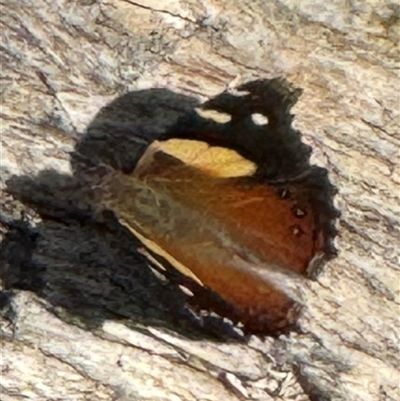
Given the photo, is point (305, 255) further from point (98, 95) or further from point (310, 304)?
point (98, 95)

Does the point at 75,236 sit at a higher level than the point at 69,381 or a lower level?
higher

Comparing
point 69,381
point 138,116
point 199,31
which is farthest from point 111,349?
point 199,31

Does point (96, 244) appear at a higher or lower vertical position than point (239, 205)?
lower

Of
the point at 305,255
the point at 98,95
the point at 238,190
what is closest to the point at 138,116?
the point at 98,95

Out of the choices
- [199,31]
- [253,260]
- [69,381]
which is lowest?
[69,381]

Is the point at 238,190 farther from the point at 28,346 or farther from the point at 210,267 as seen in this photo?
the point at 28,346

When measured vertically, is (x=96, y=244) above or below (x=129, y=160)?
below

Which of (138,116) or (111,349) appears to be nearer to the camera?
(111,349)
